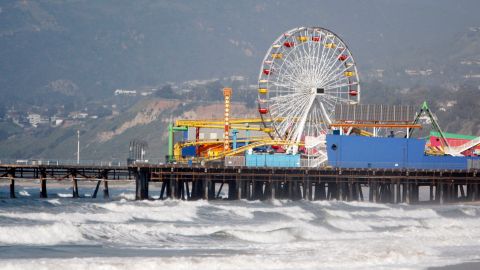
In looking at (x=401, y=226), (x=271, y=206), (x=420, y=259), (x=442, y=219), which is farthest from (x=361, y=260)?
(x=271, y=206)

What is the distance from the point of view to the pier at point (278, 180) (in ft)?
277

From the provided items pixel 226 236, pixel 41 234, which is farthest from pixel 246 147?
pixel 41 234

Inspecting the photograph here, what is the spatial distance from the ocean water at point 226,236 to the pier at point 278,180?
21.5 ft

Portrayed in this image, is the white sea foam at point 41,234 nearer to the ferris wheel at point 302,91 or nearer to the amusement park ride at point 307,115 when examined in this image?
the amusement park ride at point 307,115

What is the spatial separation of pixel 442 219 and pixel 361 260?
25455 millimetres

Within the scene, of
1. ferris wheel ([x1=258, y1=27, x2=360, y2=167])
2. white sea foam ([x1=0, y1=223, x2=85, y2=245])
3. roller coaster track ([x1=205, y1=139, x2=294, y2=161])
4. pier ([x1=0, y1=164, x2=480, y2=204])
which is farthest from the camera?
ferris wheel ([x1=258, y1=27, x2=360, y2=167])

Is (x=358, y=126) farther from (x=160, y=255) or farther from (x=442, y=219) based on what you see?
(x=160, y=255)

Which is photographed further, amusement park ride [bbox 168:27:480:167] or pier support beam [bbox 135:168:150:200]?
amusement park ride [bbox 168:27:480:167]

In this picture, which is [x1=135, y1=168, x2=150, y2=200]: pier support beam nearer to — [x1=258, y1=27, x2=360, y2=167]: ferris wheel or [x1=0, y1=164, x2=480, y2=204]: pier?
[x1=0, y1=164, x2=480, y2=204]: pier

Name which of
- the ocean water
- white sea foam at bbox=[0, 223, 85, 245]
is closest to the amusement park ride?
the ocean water

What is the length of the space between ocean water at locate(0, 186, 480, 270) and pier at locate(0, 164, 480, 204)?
656cm

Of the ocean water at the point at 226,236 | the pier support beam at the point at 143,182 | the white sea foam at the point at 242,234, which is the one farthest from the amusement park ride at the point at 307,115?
the ocean water at the point at 226,236

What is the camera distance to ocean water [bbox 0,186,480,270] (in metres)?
43.8

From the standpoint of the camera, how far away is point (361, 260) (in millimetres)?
45500
